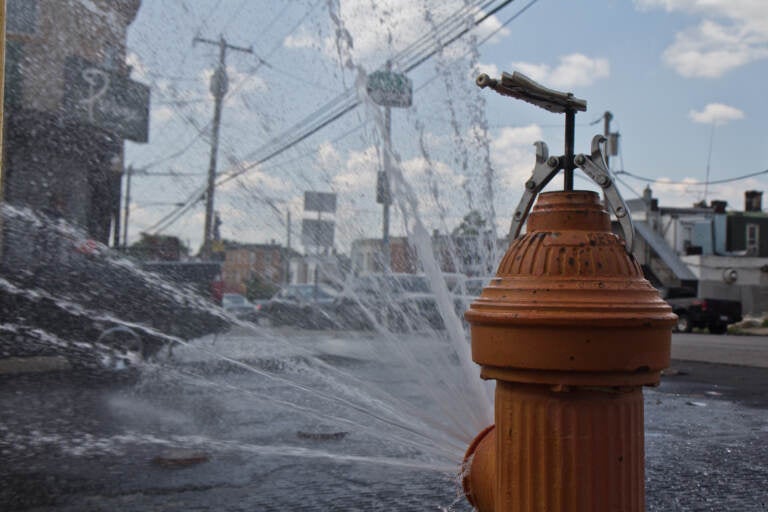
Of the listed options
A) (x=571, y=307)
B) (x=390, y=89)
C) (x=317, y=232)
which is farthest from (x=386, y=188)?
(x=571, y=307)

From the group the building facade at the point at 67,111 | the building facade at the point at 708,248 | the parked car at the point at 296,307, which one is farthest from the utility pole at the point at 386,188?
the building facade at the point at 708,248

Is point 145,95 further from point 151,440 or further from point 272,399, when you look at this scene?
point 151,440

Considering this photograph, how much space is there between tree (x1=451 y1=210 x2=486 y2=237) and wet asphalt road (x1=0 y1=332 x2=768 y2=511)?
4.83 feet

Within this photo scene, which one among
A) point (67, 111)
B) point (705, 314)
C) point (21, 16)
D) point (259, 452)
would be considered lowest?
point (259, 452)

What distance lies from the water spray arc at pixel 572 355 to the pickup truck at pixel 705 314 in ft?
73.1

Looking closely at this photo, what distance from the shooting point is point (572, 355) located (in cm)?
154

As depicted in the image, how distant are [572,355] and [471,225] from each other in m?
4.55

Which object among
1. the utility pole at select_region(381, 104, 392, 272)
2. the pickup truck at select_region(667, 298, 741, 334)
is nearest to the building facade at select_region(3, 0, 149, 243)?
the utility pole at select_region(381, 104, 392, 272)

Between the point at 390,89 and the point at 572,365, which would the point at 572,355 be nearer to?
the point at 572,365

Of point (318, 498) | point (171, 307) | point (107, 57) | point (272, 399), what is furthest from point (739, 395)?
point (107, 57)

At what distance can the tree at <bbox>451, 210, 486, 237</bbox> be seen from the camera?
19.2 feet

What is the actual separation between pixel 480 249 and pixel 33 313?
4.64 metres

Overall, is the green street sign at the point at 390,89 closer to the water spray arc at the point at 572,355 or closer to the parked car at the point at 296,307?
the parked car at the point at 296,307

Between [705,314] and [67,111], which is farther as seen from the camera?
[705,314]
